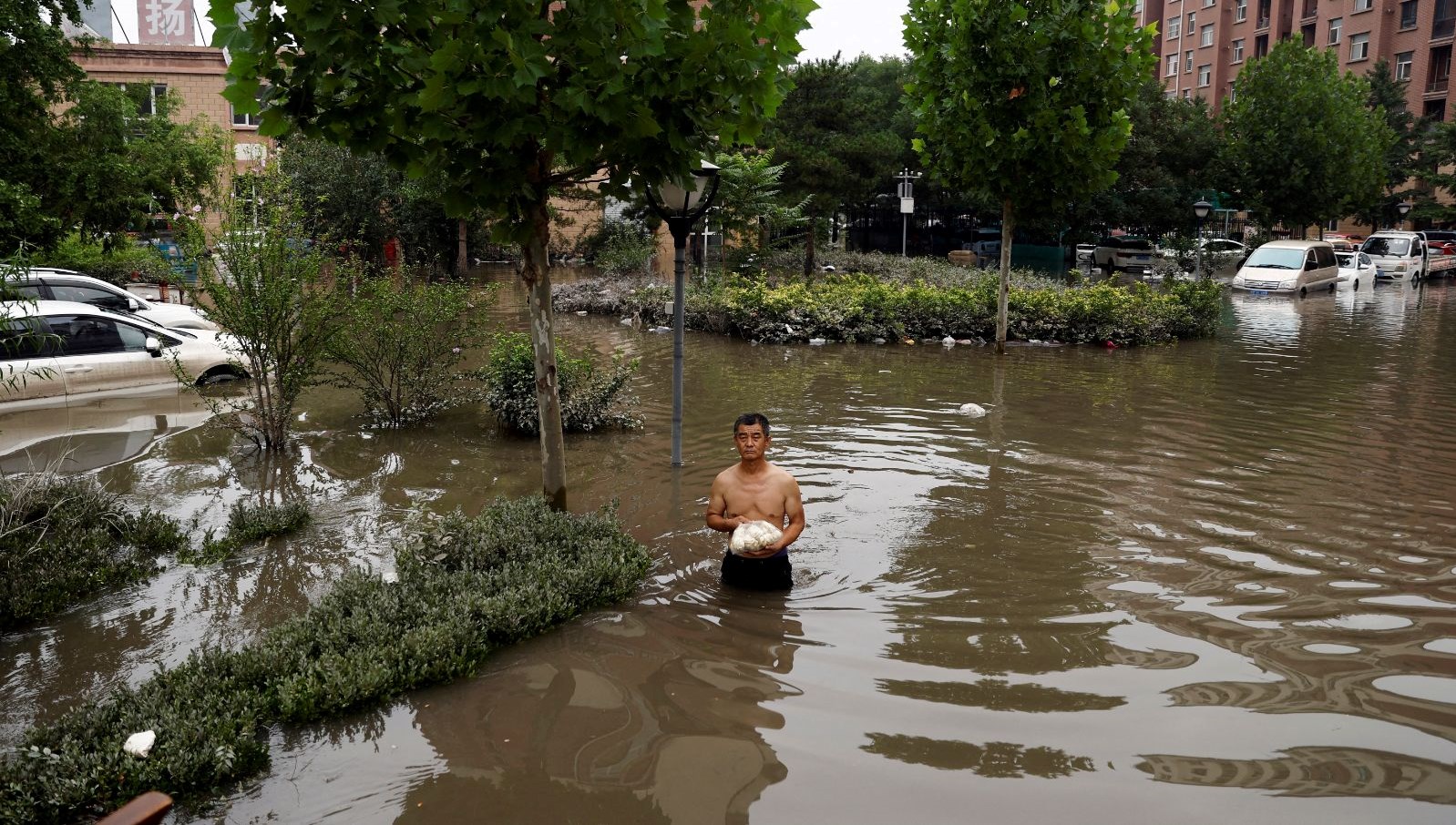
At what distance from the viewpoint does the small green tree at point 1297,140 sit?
34.9 m

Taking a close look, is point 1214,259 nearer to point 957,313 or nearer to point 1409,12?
point 957,313

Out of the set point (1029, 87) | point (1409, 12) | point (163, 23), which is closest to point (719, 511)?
point (1029, 87)

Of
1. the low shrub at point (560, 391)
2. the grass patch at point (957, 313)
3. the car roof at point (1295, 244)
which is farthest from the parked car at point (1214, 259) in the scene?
the low shrub at point (560, 391)

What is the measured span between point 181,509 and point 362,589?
11.3 feet

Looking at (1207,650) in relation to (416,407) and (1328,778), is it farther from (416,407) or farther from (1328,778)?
(416,407)

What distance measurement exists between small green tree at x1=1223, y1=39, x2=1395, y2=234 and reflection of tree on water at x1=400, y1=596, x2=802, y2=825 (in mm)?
36370

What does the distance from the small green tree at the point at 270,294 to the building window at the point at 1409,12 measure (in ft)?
199

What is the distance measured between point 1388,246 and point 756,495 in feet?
128

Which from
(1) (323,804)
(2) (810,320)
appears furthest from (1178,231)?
(1) (323,804)

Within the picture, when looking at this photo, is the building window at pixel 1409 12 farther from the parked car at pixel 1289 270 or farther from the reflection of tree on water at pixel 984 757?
the reflection of tree on water at pixel 984 757

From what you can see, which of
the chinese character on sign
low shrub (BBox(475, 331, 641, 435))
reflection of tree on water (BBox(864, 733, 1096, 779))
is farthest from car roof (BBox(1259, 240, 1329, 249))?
the chinese character on sign

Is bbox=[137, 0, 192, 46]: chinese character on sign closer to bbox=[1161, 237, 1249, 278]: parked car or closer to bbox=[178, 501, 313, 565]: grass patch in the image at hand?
bbox=[178, 501, 313, 565]: grass patch

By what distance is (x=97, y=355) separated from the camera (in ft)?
38.0

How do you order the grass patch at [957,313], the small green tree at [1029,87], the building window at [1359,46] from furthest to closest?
the building window at [1359,46] → the grass patch at [957,313] → the small green tree at [1029,87]
